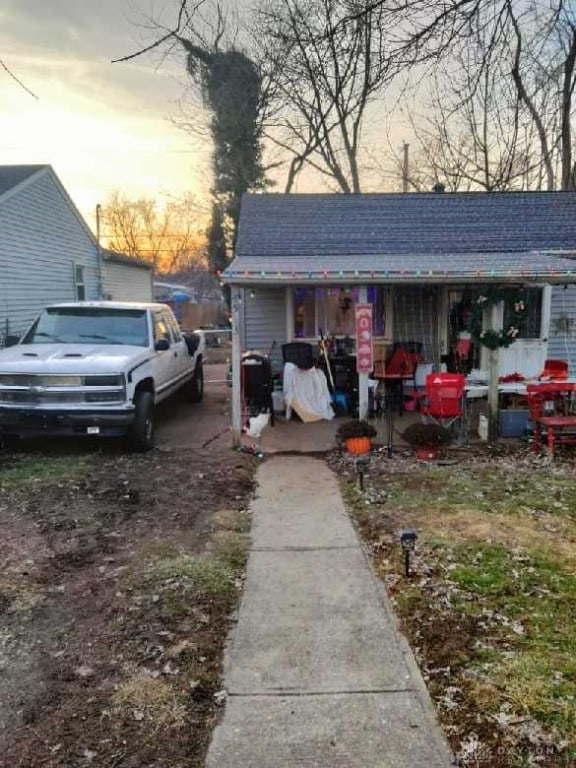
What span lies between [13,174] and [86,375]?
33.8 feet

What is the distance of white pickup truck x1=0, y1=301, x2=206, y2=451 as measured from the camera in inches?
274

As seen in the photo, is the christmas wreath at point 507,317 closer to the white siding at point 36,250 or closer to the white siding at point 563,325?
the white siding at point 563,325

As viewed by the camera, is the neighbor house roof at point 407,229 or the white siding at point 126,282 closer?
the neighbor house roof at point 407,229

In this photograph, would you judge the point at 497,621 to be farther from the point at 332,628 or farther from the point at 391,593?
the point at 332,628

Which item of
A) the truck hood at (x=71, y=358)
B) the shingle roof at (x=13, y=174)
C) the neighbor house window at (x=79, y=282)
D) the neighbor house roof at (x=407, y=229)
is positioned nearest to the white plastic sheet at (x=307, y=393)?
the neighbor house roof at (x=407, y=229)

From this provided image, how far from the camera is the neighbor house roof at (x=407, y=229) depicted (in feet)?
33.8

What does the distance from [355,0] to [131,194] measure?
52.9 m

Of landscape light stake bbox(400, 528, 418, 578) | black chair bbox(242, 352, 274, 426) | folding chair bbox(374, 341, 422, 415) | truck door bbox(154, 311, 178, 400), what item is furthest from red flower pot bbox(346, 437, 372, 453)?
landscape light stake bbox(400, 528, 418, 578)

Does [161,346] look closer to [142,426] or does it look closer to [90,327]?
[90,327]

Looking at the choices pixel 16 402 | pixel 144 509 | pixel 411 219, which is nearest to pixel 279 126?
pixel 411 219

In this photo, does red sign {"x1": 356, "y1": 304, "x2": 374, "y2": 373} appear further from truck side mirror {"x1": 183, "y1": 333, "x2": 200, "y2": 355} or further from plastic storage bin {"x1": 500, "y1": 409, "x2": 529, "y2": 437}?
truck side mirror {"x1": 183, "y1": 333, "x2": 200, "y2": 355}

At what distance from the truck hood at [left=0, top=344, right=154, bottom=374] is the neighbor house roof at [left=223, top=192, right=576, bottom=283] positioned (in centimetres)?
253

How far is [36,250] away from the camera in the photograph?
49.3ft

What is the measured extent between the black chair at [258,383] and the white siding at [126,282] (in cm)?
1227
